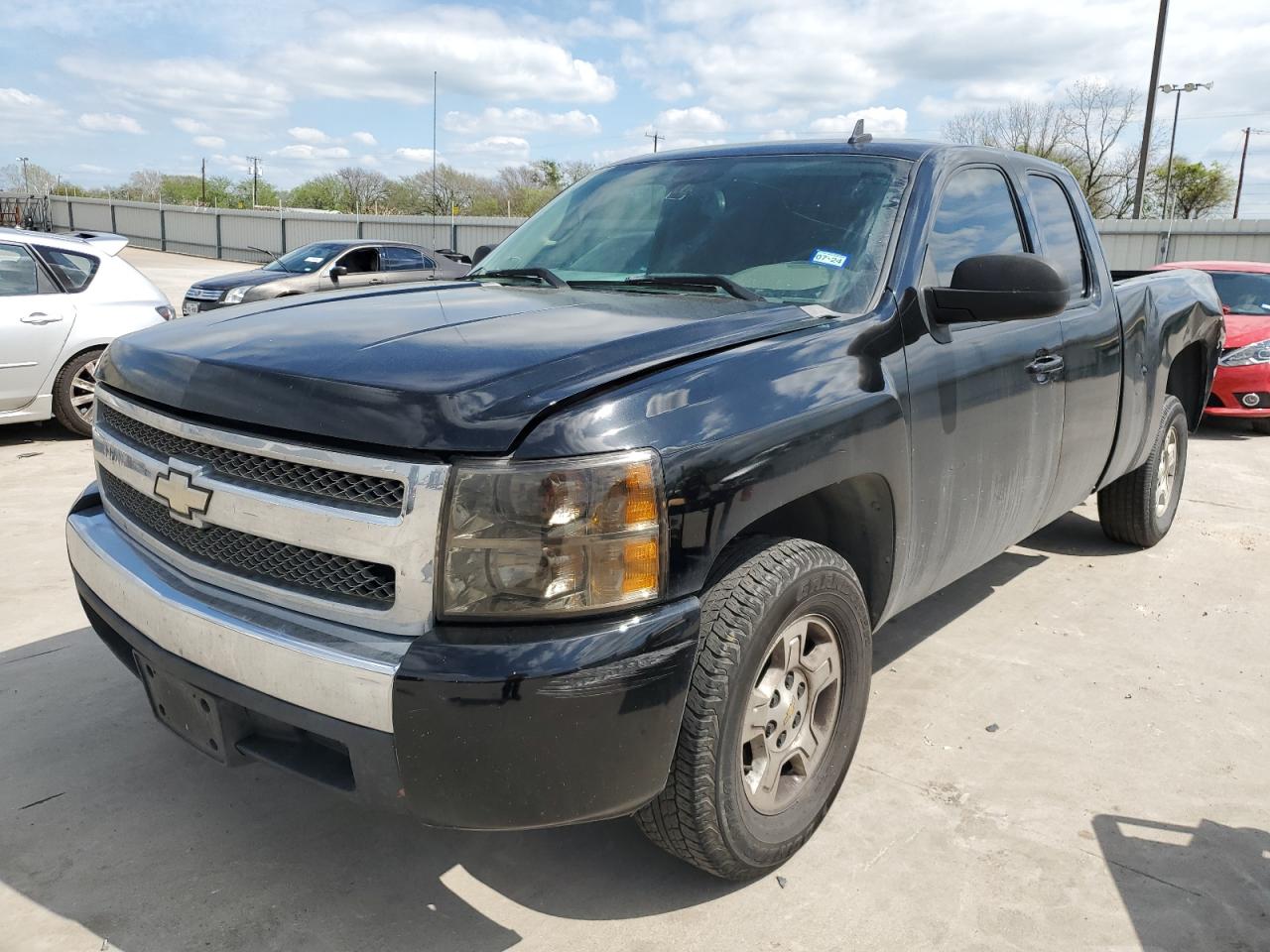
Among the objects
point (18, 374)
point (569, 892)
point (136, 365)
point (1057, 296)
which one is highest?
point (1057, 296)

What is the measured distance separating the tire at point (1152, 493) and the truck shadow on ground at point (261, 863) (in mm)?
3614

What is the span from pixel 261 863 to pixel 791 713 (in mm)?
1411

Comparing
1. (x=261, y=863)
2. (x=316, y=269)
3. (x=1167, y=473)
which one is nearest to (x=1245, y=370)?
(x=1167, y=473)

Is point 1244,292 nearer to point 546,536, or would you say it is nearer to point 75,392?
point 546,536

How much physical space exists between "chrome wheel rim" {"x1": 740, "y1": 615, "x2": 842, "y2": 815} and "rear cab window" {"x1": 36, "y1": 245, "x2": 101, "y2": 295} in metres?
7.03

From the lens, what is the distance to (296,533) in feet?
6.92

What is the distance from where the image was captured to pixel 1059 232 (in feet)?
13.4

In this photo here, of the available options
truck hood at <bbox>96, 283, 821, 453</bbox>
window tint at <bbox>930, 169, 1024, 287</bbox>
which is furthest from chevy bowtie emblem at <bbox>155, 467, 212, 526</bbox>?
window tint at <bbox>930, 169, 1024, 287</bbox>

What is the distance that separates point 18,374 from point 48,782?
17.3 feet

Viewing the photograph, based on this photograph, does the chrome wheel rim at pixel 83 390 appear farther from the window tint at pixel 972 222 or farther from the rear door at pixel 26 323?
the window tint at pixel 972 222

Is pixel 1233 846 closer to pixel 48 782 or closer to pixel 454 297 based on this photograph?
pixel 454 297

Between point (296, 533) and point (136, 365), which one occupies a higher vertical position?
point (136, 365)

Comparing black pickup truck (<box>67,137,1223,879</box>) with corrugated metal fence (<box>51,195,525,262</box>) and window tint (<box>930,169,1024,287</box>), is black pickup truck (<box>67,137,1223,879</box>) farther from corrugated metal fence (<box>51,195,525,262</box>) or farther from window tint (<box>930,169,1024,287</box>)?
corrugated metal fence (<box>51,195,525,262</box>)

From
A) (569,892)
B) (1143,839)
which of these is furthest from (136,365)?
(1143,839)
